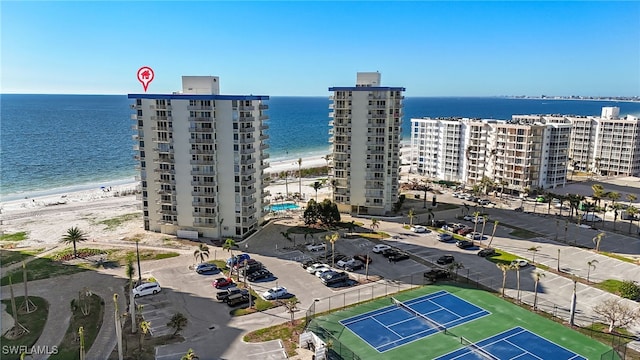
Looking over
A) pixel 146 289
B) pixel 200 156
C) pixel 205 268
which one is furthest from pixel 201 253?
pixel 200 156

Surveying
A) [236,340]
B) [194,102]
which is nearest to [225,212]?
[194,102]

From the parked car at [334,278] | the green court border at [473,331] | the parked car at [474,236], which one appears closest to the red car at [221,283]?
the parked car at [334,278]

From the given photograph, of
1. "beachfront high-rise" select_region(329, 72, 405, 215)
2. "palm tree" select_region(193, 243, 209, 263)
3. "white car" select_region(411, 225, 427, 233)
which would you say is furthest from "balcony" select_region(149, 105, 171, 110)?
"white car" select_region(411, 225, 427, 233)

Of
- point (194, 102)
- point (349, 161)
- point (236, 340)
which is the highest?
point (194, 102)

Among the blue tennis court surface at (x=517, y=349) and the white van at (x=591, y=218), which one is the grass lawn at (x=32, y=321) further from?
the white van at (x=591, y=218)

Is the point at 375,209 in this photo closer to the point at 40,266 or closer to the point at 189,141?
the point at 189,141

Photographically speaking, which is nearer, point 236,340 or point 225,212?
point 236,340
